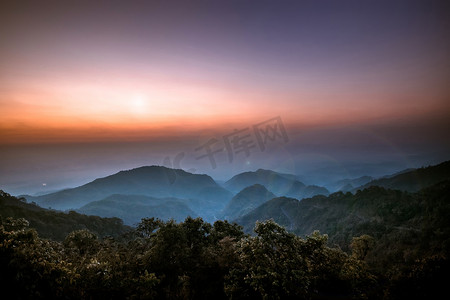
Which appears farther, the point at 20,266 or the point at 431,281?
the point at 431,281

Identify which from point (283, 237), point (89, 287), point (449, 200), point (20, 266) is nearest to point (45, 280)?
point (20, 266)

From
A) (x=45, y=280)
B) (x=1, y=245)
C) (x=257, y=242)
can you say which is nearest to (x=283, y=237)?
(x=257, y=242)

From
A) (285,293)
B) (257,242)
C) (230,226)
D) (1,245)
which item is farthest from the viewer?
(230,226)

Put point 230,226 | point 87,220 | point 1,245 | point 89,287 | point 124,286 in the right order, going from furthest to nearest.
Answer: point 87,220 → point 230,226 → point 124,286 → point 89,287 → point 1,245

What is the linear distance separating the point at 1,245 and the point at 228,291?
880 inches

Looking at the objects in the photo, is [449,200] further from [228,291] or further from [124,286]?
[124,286]

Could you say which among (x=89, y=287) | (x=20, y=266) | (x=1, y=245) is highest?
(x=1, y=245)

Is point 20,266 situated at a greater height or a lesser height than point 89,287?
greater

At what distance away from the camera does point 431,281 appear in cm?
2317

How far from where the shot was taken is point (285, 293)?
23953 mm

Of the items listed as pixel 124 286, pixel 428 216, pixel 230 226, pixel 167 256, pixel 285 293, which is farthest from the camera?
pixel 428 216

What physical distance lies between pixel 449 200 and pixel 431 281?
19305cm

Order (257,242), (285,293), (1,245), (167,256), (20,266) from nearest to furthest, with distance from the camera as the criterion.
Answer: (20,266), (1,245), (285,293), (257,242), (167,256)

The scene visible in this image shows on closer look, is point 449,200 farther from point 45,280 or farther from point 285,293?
point 45,280
